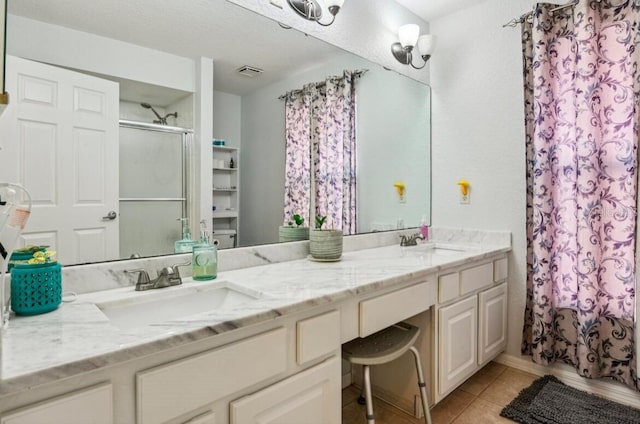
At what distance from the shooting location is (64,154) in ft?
3.72

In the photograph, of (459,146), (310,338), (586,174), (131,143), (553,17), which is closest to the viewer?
(310,338)

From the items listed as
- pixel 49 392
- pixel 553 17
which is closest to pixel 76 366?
pixel 49 392

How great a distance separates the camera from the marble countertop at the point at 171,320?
2.26ft

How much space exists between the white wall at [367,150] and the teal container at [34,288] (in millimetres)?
738

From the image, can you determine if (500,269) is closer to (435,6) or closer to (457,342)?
(457,342)

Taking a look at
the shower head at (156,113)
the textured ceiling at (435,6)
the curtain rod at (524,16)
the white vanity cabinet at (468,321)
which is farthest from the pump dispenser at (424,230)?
the shower head at (156,113)

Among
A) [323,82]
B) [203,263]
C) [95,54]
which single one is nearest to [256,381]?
[203,263]

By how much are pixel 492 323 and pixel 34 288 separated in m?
2.22

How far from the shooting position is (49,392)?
69 centimetres

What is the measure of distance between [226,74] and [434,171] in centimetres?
170

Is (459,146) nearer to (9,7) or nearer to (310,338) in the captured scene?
(310,338)

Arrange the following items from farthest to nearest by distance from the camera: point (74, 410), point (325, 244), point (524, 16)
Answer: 1. point (524, 16)
2. point (325, 244)
3. point (74, 410)

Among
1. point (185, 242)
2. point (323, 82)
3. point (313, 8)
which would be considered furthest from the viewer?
point (323, 82)

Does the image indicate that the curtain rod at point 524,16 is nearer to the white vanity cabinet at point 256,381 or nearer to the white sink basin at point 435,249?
the white sink basin at point 435,249
